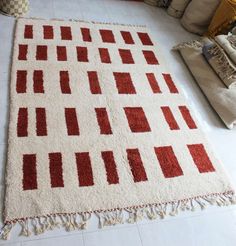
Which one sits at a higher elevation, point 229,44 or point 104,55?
point 229,44

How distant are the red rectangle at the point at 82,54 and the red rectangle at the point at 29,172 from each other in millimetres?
845

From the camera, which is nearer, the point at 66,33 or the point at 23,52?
the point at 23,52

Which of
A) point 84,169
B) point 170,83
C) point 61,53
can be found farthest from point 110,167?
point 61,53

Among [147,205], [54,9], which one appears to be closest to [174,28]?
[54,9]

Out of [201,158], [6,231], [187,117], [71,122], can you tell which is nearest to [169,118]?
[187,117]

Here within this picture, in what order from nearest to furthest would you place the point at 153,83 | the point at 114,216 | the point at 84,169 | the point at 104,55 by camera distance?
1. the point at 114,216
2. the point at 84,169
3. the point at 153,83
4. the point at 104,55

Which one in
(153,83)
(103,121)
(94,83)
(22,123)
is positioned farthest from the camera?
(153,83)

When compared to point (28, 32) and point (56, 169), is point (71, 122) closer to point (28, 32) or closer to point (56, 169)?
point (56, 169)

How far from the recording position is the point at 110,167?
150 cm

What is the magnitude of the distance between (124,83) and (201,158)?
0.67 m

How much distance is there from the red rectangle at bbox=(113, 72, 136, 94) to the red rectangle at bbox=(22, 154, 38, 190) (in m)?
0.71

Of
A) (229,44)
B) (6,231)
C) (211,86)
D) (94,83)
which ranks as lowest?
(6,231)

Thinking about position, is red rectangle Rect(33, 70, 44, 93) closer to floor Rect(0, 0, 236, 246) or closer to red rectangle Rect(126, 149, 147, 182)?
floor Rect(0, 0, 236, 246)

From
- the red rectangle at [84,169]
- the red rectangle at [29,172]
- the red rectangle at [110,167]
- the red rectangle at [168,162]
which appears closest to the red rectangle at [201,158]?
the red rectangle at [168,162]
